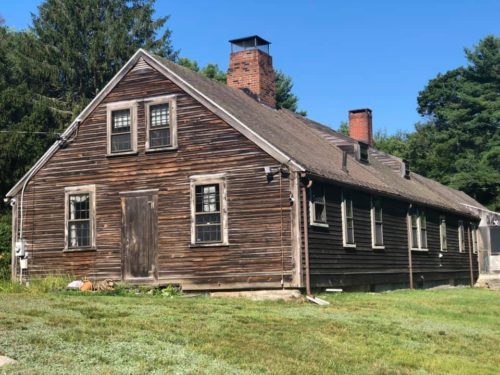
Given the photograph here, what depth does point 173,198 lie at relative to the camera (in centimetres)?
2105

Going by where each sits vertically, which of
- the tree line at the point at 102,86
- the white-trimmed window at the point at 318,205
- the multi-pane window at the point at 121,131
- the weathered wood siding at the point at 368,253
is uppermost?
the tree line at the point at 102,86

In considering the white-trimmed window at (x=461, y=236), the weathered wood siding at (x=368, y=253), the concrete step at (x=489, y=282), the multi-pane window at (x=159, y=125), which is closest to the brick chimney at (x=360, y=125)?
the white-trimmed window at (x=461, y=236)

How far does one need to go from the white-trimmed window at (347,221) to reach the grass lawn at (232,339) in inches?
241

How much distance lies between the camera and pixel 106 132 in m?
22.4

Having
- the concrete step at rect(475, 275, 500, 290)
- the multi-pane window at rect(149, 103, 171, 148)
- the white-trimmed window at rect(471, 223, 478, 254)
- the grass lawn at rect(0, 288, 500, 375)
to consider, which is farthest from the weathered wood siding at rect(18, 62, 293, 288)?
the white-trimmed window at rect(471, 223, 478, 254)

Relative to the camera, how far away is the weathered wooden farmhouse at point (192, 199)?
64.4 ft

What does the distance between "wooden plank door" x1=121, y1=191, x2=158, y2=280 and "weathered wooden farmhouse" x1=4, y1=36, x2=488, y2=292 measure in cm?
3

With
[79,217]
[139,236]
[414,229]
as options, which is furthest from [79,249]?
[414,229]

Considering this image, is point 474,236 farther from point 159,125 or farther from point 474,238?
point 159,125

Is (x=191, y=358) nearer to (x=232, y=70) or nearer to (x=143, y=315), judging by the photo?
(x=143, y=315)

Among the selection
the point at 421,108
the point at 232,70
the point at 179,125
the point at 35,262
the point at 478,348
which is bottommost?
the point at 478,348

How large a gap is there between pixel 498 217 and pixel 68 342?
104ft

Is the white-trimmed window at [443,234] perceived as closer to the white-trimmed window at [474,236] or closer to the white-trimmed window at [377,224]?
the white-trimmed window at [474,236]

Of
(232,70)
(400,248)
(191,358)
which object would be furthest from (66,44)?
(191,358)
